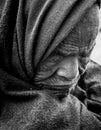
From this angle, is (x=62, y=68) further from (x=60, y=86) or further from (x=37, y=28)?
(x=37, y=28)

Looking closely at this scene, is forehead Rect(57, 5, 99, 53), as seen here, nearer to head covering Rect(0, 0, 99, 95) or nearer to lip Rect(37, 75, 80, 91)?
head covering Rect(0, 0, 99, 95)

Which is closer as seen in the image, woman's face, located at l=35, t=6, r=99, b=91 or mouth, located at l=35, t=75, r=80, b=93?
woman's face, located at l=35, t=6, r=99, b=91

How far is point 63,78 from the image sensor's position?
1.47m

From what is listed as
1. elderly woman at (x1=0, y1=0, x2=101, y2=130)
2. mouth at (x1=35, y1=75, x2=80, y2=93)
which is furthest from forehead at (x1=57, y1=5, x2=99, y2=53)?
mouth at (x1=35, y1=75, x2=80, y2=93)

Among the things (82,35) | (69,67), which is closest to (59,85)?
(69,67)

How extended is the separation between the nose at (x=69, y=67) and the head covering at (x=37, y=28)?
0.22ft

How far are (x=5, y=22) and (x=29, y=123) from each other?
0.42 meters

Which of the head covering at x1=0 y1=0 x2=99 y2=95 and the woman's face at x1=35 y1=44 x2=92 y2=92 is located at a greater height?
the head covering at x1=0 y1=0 x2=99 y2=95

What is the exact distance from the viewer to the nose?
1.44 metres

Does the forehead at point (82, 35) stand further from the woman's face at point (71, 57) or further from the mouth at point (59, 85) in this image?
the mouth at point (59, 85)

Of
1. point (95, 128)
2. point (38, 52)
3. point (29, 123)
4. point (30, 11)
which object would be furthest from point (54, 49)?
point (95, 128)

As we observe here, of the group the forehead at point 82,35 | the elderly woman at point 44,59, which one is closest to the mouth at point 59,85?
the elderly woman at point 44,59

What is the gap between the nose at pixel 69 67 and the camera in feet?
4.72

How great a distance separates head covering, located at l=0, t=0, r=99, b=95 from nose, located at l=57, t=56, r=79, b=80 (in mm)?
68
